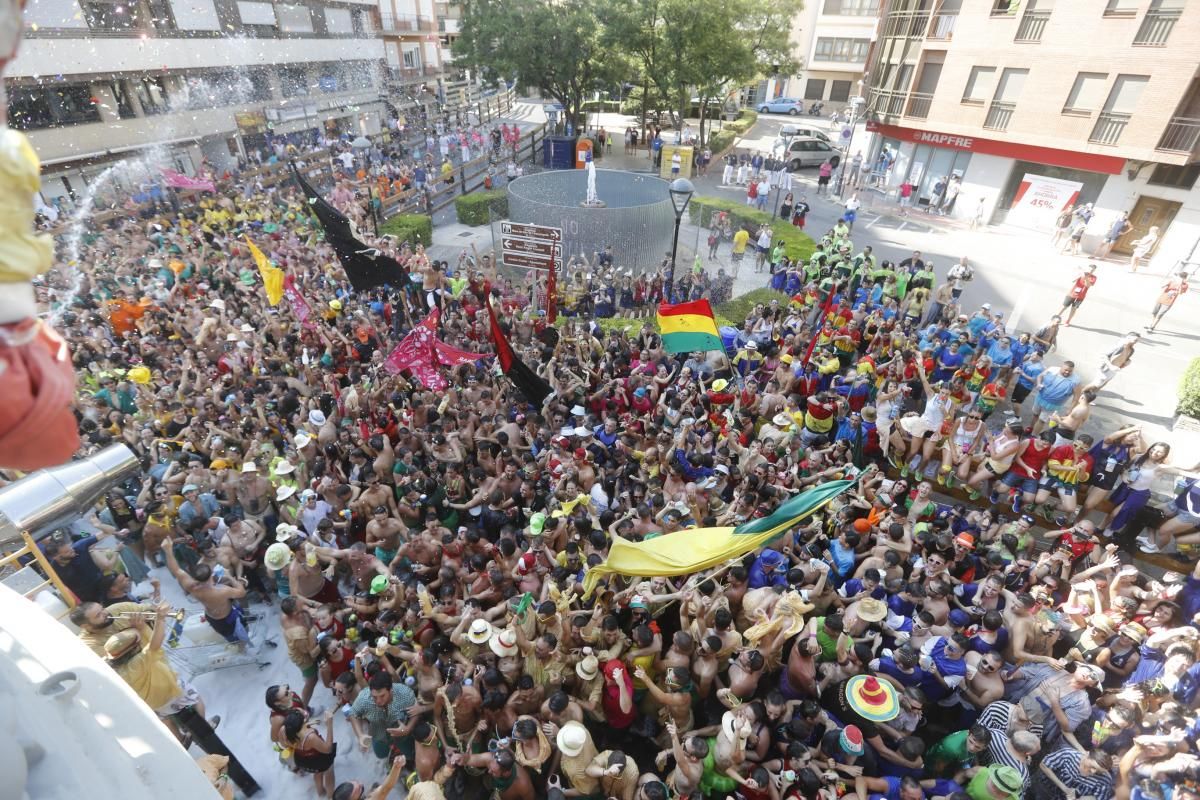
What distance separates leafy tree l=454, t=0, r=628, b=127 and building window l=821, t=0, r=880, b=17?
80.4 feet

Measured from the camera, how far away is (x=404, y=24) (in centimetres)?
4244

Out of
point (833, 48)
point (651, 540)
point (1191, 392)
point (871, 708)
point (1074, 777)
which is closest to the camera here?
point (871, 708)

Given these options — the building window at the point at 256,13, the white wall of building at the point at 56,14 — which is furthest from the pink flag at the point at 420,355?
the building window at the point at 256,13

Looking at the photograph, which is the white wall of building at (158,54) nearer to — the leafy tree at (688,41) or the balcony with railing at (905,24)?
the leafy tree at (688,41)

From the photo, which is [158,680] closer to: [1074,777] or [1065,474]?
[1074,777]

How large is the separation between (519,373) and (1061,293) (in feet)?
53.3

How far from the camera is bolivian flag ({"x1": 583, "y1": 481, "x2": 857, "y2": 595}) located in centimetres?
523

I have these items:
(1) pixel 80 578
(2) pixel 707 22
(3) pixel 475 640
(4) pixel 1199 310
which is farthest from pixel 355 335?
(2) pixel 707 22

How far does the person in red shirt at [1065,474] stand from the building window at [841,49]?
4799 centimetres

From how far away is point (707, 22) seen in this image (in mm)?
27703

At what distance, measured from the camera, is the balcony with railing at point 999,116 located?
852 inches

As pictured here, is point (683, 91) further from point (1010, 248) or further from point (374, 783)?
point (374, 783)

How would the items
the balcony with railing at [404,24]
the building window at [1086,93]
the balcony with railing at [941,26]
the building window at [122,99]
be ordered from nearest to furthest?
1. the building window at [1086,93]
2. the balcony with railing at [941,26]
3. the building window at [122,99]
4. the balcony with railing at [404,24]

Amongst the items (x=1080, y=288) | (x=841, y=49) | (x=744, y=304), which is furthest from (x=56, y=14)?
(x=841, y=49)
